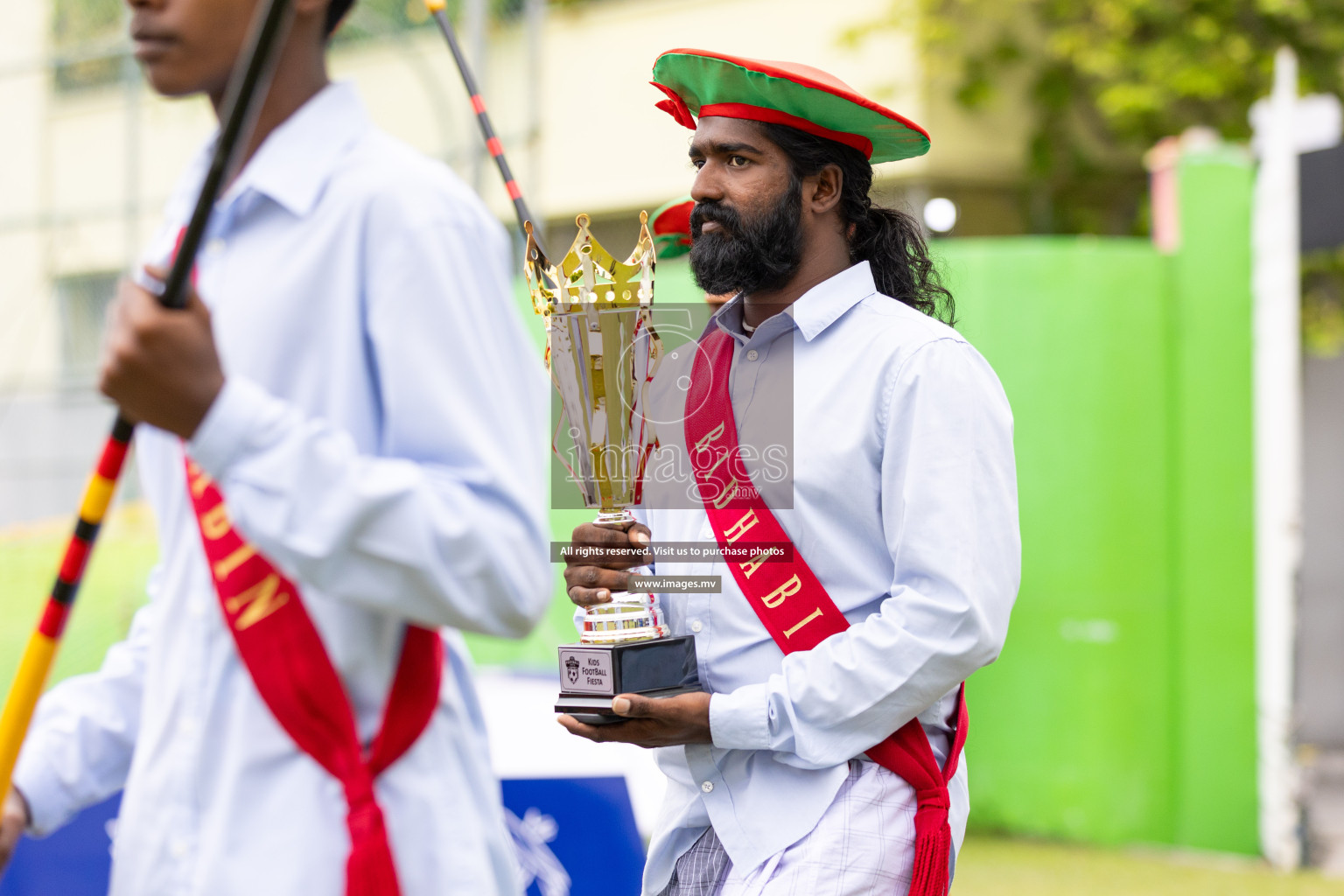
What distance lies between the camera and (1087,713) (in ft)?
21.9

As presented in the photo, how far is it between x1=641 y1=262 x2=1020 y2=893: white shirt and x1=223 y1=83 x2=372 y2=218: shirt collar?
1.08 meters

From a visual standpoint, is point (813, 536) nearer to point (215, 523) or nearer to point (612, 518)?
point (612, 518)

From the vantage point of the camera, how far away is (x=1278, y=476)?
20.7ft

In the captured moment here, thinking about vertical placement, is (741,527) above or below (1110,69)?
below

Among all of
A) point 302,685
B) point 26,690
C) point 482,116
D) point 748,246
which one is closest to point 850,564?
point 748,246

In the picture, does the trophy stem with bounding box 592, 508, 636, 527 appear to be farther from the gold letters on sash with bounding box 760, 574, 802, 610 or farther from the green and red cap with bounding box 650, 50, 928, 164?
the green and red cap with bounding box 650, 50, 928, 164

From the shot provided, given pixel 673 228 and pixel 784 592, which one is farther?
pixel 673 228

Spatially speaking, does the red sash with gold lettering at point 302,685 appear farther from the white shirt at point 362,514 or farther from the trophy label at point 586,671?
the trophy label at point 586,671

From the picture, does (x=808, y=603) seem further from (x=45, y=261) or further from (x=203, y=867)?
(x=45, y=261)

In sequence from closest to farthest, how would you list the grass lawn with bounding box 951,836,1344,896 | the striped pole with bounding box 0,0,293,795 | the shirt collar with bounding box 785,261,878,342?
the striped pole with bounding box 0,0,293,795
the shirt collar with bounding box 785,261,878,342
the grass lawn with bounding box 951,836,1344,896

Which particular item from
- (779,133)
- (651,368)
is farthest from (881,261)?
(651,368)

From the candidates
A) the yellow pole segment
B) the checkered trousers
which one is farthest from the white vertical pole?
the yellow pole segment

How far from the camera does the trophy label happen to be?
7.47ft

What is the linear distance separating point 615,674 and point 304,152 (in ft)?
3.52
